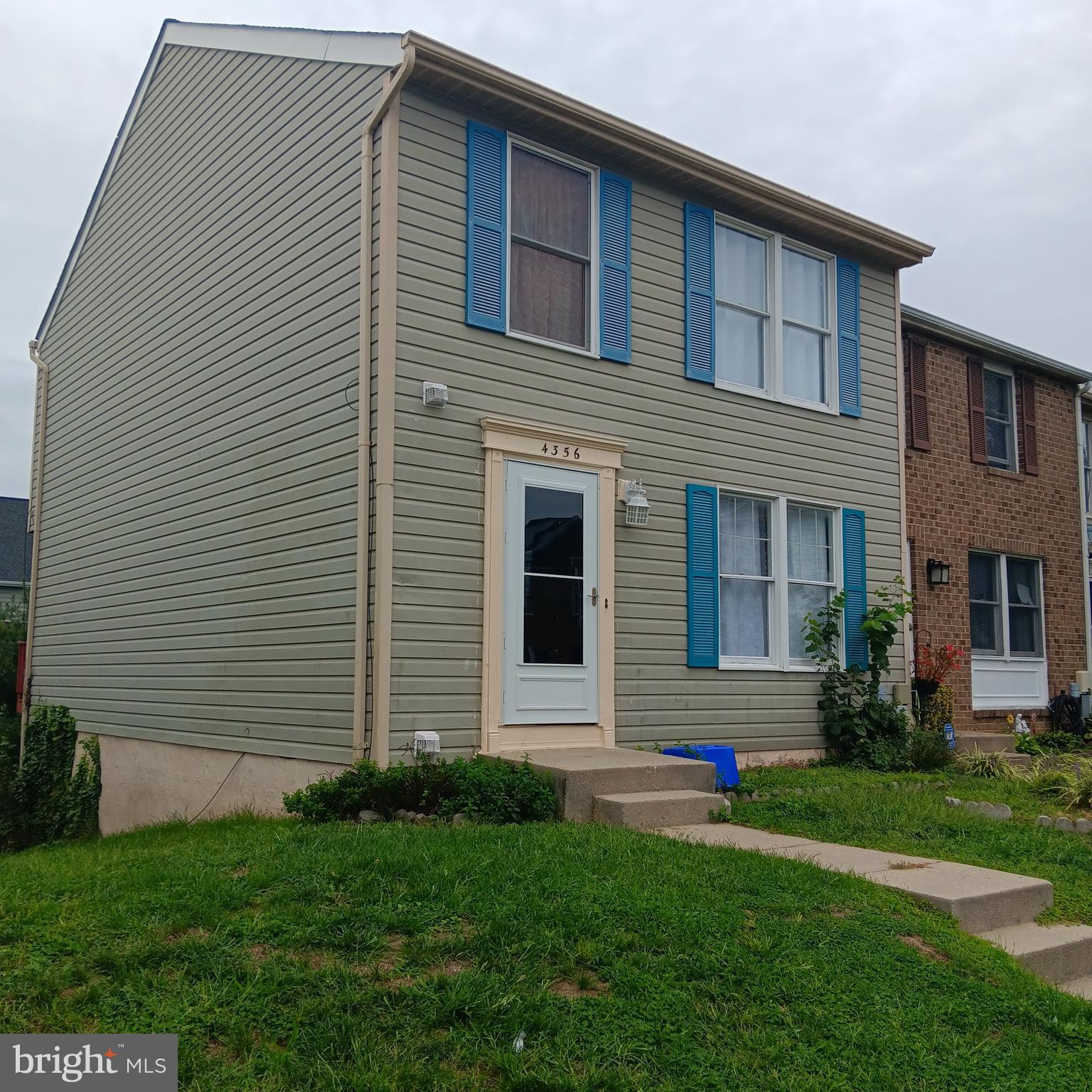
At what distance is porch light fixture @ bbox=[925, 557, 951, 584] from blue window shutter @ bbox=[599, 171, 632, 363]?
546cm

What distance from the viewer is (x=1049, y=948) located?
5160 millimetres

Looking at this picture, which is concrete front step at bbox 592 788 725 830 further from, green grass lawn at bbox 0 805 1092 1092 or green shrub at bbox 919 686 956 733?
green shrub at bbox 919 686 956 733

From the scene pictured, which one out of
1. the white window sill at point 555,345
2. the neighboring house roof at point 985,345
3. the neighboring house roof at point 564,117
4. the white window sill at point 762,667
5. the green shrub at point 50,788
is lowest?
the green shrub at point 50,788

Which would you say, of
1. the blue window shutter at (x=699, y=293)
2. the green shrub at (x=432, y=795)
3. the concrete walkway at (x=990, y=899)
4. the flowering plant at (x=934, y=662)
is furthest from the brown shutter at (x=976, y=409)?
the green shrub at (x=432, y=795)

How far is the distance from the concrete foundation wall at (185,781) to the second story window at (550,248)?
383 centimetres

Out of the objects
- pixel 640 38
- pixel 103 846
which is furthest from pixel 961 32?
pixel 103 846

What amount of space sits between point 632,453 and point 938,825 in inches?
148

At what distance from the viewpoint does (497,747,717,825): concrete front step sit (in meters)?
7.14

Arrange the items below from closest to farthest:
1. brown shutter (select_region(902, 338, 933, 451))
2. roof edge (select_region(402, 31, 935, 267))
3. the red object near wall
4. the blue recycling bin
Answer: roof edge (select_region(402, 31, 935, 267))
the blue recycling bin
brown shutter (select_region(902, 338, 933, 451))
the red object near wall

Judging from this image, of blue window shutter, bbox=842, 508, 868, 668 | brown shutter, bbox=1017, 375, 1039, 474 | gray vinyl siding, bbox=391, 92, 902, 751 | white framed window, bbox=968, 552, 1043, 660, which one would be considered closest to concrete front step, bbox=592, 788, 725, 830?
gray vinyl siding, bbox=391, 92, 902, 751

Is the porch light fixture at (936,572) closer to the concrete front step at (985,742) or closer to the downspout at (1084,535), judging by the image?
the concrete front step at (985,742)

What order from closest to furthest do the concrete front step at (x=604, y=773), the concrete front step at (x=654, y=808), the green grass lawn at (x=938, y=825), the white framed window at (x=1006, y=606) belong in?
1. the green grass lawn at (x=938, y=825)
2. the concrete front step at (x=654, y=808)
3. the concrete front step at (x=604, y=773)
4. the white framed window at (x=1006, y=606)

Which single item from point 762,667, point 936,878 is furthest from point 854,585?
point 936,878

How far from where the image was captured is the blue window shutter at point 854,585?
10859mm
